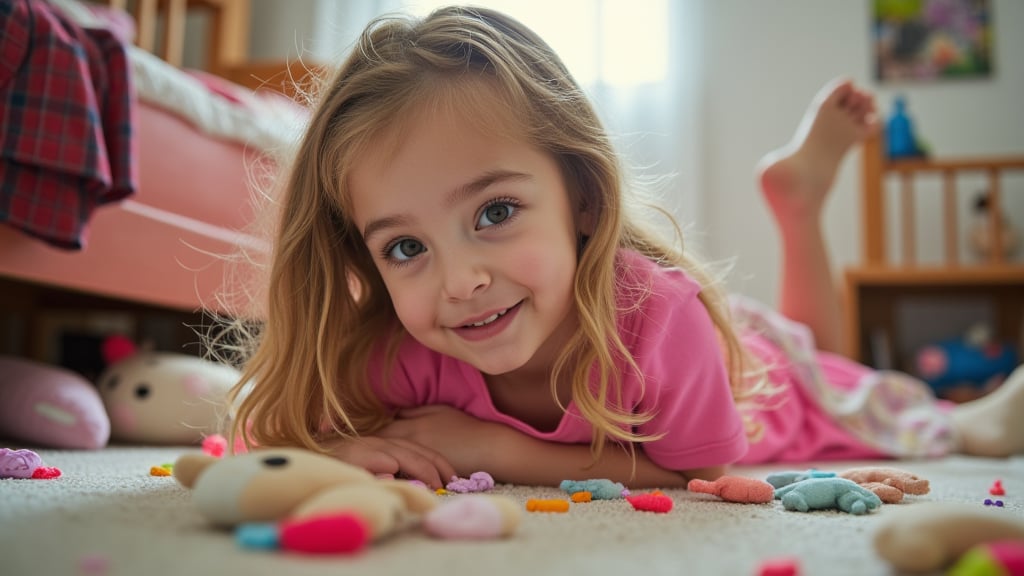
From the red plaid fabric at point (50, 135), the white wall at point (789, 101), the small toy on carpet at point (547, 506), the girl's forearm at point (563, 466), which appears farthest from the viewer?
the white wall at point (789, 101)

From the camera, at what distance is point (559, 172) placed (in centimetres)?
84

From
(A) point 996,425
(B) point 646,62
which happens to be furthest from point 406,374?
(B) point 646,62

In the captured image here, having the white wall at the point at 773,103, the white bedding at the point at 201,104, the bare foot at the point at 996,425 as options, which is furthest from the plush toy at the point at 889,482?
the white wall at the point at 773,103

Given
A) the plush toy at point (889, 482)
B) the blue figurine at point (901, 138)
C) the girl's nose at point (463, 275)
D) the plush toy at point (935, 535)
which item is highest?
the blue figurine at point (901, 138)

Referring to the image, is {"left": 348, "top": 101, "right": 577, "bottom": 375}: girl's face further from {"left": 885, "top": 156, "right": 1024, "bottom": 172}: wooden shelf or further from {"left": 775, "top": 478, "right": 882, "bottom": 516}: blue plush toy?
{"left": 885, "top": 156, "right": 1024, "bottom": 172}: wooden shelf

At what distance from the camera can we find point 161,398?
1.26 meters

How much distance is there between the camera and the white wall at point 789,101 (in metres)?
2.71

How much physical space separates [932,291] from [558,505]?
1.98 m

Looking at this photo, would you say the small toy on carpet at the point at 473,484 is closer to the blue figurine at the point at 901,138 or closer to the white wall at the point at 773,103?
the blue figurine at the point at 901,138

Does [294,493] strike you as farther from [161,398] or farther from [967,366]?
[967,366]

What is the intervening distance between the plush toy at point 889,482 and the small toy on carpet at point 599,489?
8.5 inches

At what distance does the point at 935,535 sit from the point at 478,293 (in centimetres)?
43

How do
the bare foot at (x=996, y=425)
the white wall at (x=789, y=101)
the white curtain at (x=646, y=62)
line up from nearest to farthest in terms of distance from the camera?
1. the bare foot at (x=996, y=425)
2. the white wall at (x=789, y=101)
3. the white curtain at (x=646, y=62)

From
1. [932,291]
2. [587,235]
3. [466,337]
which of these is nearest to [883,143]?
[932,291]
